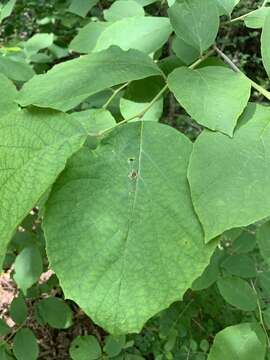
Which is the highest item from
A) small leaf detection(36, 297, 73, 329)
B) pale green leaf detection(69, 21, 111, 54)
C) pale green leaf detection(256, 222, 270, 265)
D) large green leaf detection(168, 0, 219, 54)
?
large green leaf detection(168, 0, 219, 54)

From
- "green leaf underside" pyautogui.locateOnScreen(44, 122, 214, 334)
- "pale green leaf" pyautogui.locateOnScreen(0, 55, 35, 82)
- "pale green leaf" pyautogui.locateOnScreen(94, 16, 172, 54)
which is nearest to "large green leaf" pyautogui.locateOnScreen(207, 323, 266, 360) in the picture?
"green leaf underside" pyautogui.locateOnScreen(44, 122, 214, 334)

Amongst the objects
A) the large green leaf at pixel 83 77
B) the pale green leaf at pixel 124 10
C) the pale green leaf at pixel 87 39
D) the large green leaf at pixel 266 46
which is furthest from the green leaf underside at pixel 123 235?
the pale green leaf at pixel 124 10

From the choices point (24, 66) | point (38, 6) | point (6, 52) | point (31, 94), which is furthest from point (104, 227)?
point (38, 6)

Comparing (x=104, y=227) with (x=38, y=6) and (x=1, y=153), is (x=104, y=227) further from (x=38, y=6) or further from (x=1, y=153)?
(x=38, y=6)

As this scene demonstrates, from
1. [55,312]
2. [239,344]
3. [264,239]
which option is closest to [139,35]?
[264,239]

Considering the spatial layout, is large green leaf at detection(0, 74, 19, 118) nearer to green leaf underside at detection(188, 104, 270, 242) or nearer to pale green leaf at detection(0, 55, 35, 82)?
green leaf underside at detection(188, 104, 270, 242)

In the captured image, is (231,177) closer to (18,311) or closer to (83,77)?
(83,77)
